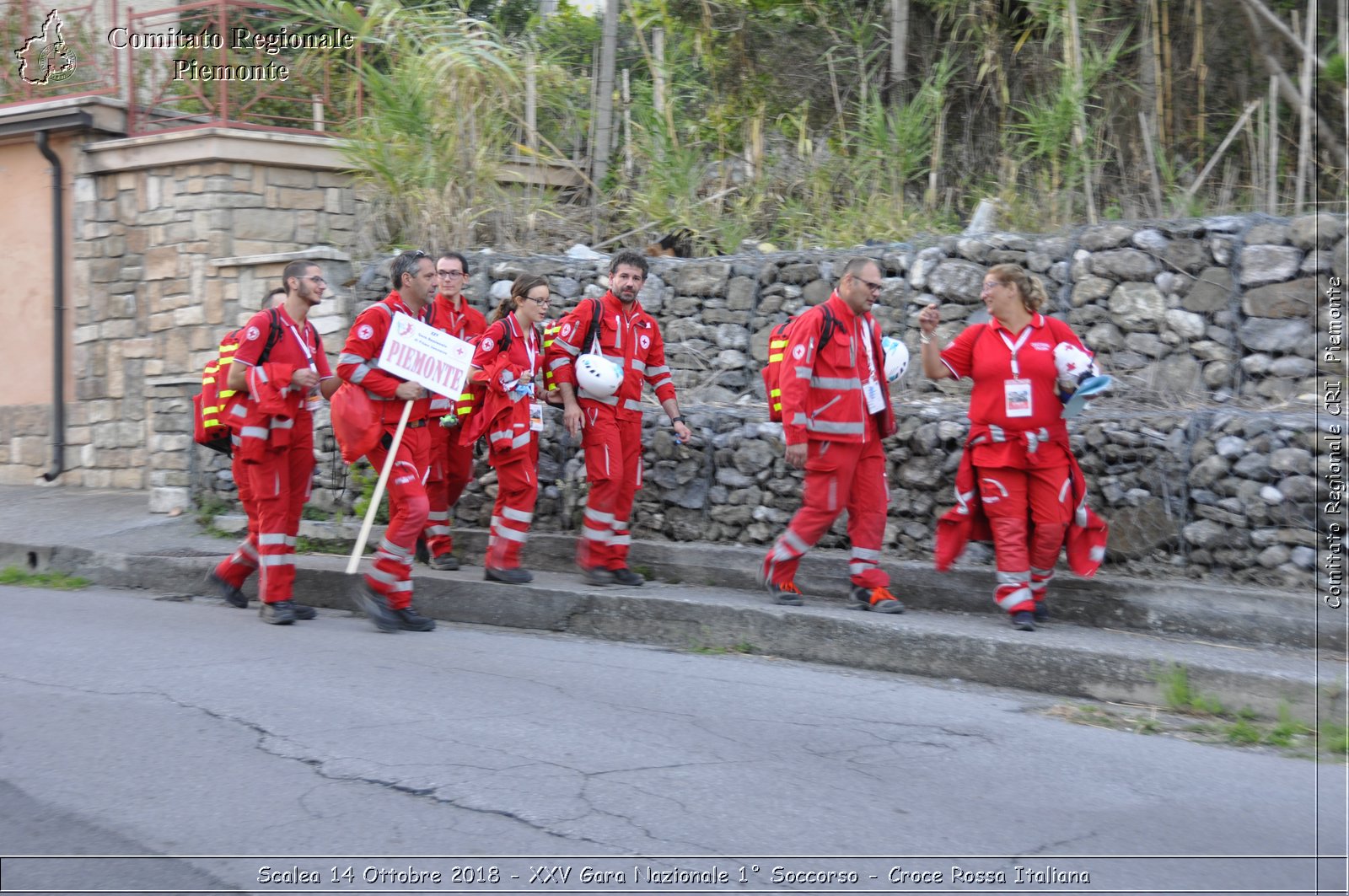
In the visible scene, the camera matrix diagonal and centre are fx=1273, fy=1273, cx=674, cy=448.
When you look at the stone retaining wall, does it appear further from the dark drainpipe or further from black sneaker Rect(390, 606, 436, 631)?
the dark drainpipe

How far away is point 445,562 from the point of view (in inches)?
355

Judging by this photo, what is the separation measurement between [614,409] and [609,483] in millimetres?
479

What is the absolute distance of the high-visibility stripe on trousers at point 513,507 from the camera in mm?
8281

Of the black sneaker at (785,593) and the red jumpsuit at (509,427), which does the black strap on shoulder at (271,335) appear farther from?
the black sneaker at (785,593)

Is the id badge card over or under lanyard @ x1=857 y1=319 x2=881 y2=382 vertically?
under

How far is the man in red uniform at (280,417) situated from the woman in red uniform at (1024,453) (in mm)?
3750

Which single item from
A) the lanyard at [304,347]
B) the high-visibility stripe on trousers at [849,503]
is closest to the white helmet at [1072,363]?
the high-visibility stripe on trousers at [849,503]

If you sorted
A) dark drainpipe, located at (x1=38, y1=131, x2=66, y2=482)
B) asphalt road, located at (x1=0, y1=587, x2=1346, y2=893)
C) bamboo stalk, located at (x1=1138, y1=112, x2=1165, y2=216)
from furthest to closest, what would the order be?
dark drainpipe, located at (x1=38, y1=131, x2=66, y2=482) < bamboo stalk, located at (x1=1138, y1=112, x2=1165, y2=216) < asphalt road, located at (x1=0, y1=587, x2=1346, y2=893)

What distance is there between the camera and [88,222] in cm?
1309

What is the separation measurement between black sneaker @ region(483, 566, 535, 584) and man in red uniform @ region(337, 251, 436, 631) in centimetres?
63

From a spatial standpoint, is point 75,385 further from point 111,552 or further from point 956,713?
point 956,713

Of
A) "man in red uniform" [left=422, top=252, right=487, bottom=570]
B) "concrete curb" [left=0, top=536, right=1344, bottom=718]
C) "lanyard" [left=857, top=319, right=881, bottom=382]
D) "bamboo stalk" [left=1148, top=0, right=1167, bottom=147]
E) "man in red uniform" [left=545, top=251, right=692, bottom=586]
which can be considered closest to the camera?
"concrete curb" [left=0, top=536, right=1344, bottom=718]

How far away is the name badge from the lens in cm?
755

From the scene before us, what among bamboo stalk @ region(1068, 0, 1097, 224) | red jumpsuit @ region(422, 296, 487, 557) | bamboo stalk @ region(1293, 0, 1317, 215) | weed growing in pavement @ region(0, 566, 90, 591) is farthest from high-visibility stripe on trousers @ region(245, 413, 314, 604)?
bamboo stalk @ region(1293, 0, 1317, 215)
